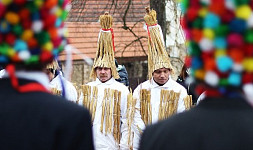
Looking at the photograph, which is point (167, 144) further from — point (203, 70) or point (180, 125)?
point (203, 70)

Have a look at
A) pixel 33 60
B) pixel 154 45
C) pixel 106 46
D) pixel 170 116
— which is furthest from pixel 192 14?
pixel 106 46

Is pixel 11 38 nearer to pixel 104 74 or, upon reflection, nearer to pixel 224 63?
pixel 224 63

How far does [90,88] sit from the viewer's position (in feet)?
26.6

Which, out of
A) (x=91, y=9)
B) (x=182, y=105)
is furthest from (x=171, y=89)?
(x=91, y=9)

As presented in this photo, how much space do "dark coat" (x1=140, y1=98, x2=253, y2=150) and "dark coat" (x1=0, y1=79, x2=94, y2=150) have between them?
0.37 m

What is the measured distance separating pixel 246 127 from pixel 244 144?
8 centimetres

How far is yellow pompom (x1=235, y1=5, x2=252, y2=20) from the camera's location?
8.40 feet

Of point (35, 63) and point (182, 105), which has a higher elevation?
point (35, 63)

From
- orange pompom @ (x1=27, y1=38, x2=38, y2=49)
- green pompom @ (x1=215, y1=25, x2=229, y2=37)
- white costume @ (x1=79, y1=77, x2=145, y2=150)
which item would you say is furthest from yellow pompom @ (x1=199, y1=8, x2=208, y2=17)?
white costume @ (x1=79, y1=77, x2=145, y2=150)

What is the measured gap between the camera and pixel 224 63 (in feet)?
8.57

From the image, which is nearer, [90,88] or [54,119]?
[54,119]

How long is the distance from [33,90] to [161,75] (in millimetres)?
5152

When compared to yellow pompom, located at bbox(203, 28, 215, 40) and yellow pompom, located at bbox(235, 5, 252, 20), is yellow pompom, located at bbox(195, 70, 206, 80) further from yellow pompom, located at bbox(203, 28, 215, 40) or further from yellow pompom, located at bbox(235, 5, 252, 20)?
yellow pompom, located at bbox(235, 5, 252, 20)

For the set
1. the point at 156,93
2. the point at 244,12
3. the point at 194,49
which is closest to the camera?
the point at 244,12
